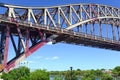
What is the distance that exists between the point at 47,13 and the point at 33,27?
10688 mm

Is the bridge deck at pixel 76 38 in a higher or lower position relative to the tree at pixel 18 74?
higher

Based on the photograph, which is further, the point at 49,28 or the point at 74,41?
the point at 74,41

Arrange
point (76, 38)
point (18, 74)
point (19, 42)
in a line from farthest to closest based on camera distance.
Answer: point (18, 74), point (76, 38), point (19, 42)

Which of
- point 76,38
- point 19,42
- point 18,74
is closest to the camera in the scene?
point 19,42

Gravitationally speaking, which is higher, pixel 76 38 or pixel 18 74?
pixel 76 38

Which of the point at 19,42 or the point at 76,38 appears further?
the point at 76,38

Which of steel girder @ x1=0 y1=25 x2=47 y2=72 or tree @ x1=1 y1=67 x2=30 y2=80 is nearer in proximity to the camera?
steel girder @ x1=0 y1=25 x2=47 y2=72

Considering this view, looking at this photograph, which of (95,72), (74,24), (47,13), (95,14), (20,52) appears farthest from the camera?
(95,72)

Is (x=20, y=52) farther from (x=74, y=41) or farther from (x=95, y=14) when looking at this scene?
(x=95, y=14)

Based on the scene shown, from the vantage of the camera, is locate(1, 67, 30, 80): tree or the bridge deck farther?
locate(1, 67, 30, 80): tree

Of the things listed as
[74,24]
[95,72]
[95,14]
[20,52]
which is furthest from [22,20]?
[95,72]

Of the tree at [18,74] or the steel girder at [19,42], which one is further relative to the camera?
the tree at [18,74]

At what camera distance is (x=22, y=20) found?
2815 inches

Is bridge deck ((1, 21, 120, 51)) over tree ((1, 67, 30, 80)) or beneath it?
over
